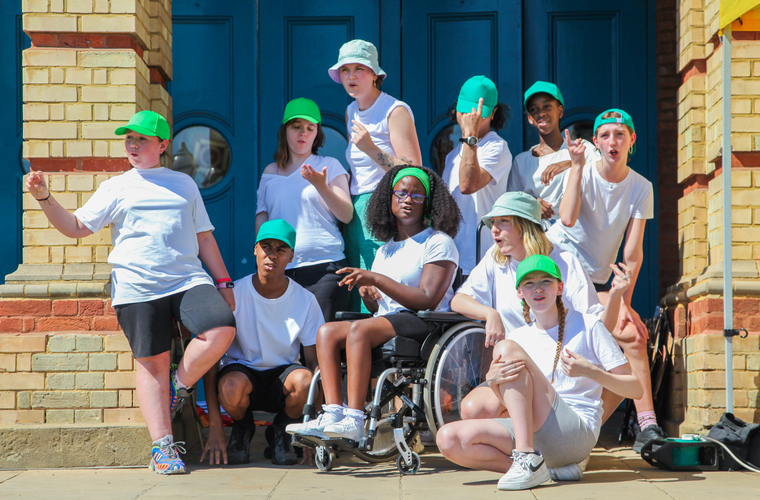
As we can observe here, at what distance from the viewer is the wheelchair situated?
14.3 ft

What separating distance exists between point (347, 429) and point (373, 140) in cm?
209

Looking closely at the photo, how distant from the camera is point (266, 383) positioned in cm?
508

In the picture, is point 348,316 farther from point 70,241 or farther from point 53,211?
point 70,241

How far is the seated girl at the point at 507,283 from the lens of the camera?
4.43 meters

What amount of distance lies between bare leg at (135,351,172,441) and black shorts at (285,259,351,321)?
1125 millimetres

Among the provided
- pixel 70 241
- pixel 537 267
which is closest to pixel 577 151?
pixel 537 267

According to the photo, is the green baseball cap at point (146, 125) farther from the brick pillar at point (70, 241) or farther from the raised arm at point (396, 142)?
the raised arm at point (396, 142)

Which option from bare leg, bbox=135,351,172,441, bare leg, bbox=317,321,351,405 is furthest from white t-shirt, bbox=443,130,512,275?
bare leg, bbox=135,351,172,441

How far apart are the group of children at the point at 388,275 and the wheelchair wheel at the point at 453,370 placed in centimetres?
12

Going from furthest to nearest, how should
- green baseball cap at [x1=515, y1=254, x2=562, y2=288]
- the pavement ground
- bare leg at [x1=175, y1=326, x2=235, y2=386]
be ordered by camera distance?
bare leg at [x1=175, y1=326, x2=235, y2=386]
green baseball cap at [x1=515, y1=254, x2=562, y2=288]
the pavement ground

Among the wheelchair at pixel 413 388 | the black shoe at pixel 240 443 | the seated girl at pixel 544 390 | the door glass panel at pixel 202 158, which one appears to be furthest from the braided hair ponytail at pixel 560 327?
the door glass panel at pixel 202 158

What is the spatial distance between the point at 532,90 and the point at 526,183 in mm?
621

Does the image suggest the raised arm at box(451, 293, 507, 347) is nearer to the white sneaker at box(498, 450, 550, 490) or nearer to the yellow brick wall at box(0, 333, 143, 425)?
the white sneaker at box(498, 450, 550, 490)

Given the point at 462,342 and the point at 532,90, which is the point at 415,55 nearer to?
the point at 532,90
